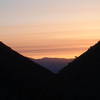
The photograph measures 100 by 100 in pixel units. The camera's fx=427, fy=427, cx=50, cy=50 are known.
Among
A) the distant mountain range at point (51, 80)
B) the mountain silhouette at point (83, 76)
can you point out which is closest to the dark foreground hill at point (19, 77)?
the distant mountain range at point (51, 80)

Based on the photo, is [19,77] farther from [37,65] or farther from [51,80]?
[37,65]

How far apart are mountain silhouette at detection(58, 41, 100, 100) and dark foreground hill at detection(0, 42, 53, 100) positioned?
2.35 metres

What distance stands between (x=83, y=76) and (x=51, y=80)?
4.12 metres

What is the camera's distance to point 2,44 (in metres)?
44.0

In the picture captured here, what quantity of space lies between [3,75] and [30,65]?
13.9 ft

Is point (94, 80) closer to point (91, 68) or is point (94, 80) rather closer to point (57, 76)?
point (91, 68)

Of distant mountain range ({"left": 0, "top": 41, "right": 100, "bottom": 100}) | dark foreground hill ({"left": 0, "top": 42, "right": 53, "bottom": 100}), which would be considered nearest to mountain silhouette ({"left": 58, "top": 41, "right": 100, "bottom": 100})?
distant mountain range ({"left": 0, "top": 41, "right": 100, "bottom": 100})

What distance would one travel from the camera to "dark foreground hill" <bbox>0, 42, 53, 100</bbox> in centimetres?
3644

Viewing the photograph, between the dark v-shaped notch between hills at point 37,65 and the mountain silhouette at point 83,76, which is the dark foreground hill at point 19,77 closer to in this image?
the dark v-shaped notch between hills at point 37,65

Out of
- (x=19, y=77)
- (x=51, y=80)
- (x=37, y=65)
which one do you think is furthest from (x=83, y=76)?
(x=37, y=65)

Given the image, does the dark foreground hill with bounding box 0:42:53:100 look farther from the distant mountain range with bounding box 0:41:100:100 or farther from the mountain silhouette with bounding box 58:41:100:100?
the mountain silhouette with bounding box 58:41:100:100

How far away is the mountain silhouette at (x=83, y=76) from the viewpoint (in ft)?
108

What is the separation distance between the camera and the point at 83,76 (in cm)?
3516

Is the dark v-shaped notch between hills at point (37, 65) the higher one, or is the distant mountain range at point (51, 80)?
the dark v-shaped notch between hills at point (37, 65)
